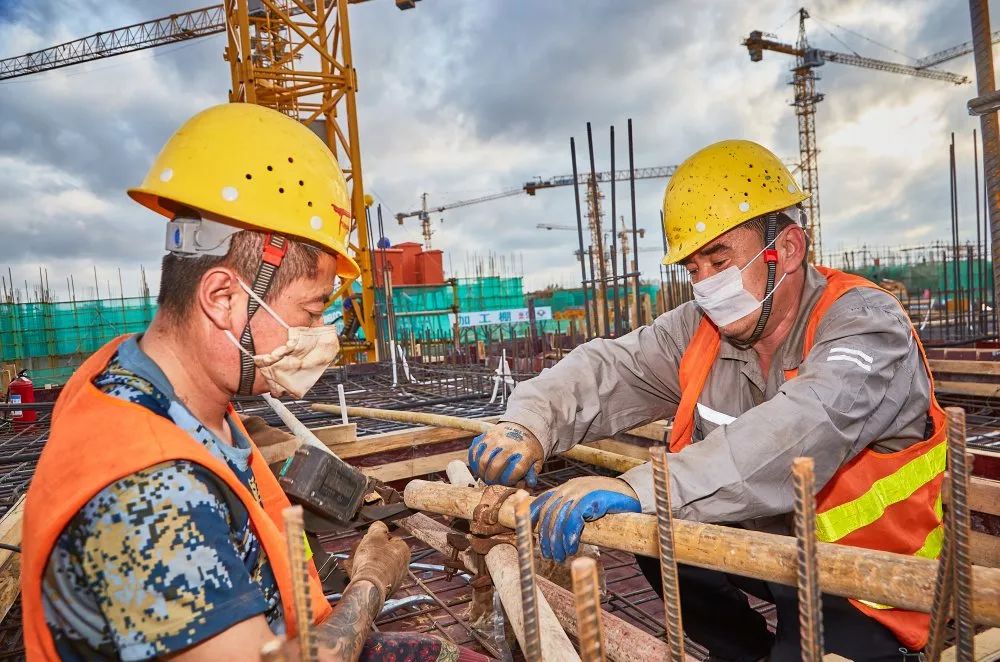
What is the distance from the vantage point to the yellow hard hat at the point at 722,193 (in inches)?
109

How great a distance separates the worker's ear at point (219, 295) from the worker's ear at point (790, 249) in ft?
7.19

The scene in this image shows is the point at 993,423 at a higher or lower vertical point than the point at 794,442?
lower

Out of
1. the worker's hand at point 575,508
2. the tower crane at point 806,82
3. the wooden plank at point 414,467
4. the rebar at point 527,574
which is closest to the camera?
the rebar at point 527,574

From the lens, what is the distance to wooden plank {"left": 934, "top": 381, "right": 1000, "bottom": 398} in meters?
5.77

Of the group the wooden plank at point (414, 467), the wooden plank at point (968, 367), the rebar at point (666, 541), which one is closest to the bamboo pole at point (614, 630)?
the rebar at point (666, 541)

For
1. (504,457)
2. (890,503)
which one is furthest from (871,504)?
(504,457)

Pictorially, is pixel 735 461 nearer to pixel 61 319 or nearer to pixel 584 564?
pixel 584 564

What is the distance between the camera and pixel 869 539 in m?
2.29

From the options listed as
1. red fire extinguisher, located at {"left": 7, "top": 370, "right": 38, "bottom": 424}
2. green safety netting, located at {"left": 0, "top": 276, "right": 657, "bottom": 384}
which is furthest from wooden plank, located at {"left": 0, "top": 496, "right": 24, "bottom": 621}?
green safety netting, located at {"left": 0, "top": 276, "right": 657, "bottom": 384}

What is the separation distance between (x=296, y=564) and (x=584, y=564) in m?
0.39

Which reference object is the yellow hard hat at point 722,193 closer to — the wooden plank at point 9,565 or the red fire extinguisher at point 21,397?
the wooden plank at point 9,565

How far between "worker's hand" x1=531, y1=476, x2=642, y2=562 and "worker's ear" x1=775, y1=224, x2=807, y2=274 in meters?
1.44

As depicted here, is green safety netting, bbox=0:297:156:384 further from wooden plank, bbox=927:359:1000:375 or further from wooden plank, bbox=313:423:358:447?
wooden plank, bbox=927:359:1000:375

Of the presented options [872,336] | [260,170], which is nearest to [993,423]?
[872,336]
